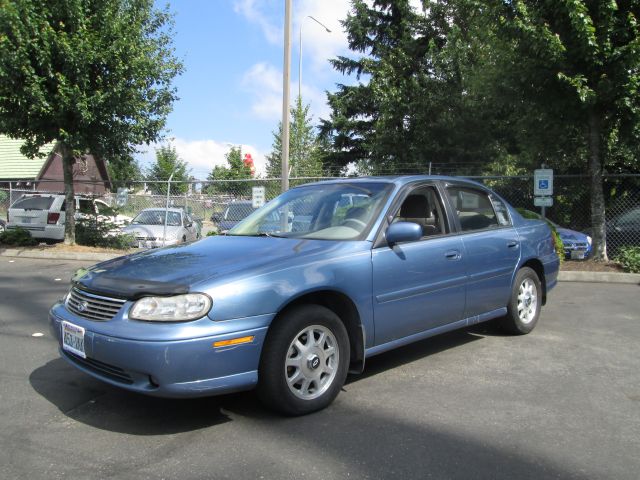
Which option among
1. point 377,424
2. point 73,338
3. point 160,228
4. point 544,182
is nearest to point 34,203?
point 160,228

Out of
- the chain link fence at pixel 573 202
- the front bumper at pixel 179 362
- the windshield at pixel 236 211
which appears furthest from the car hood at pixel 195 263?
the windshield at pixel 236 211

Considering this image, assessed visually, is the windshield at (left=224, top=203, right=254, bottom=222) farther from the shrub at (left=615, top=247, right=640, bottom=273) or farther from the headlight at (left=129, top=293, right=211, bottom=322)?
the headlight at (left=129, top=293, right=211, bottom=322)

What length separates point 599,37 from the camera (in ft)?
31.2

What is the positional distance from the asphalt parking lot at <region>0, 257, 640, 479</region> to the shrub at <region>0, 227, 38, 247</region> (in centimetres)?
1044

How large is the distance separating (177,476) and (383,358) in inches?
99.4

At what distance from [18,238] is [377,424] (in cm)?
1372

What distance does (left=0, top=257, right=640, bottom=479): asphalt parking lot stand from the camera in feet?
9.59

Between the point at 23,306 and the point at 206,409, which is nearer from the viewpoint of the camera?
the point at 206,409

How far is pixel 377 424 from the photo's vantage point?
348 cm

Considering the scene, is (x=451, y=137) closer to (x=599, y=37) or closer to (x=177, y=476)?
(x=599, y=37)

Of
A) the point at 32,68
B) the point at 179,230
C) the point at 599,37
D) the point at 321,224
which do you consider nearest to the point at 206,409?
the point at 321,224

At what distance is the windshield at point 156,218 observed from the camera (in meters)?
15.4

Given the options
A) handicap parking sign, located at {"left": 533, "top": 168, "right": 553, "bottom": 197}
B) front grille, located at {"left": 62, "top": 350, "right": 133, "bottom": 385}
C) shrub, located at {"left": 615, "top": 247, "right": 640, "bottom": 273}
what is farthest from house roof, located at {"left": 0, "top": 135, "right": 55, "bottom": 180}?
front grille, located at {"left": 62, "top": 350, "right": 133, "bottom": 385}

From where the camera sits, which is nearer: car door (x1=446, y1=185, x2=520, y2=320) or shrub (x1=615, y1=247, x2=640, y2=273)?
car door (x1=446, y1=185, x2=520, y2=320)
